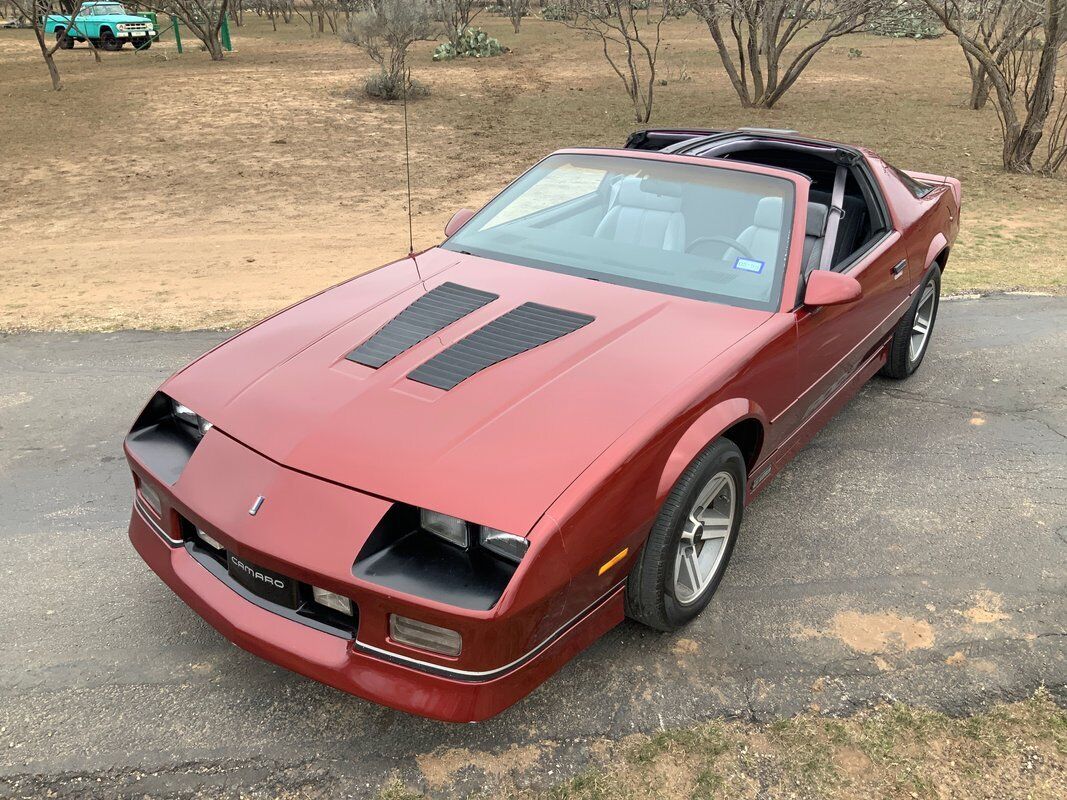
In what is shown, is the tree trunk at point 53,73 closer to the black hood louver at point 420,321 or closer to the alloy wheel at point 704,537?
the black hood louver at point 420,321

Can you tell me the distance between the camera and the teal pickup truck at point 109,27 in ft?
84.4

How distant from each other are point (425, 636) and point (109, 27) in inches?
1170

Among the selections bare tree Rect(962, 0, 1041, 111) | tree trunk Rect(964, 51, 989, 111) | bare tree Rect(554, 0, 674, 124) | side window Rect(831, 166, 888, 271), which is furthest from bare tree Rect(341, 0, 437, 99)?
side window Rect(831, 166, 888, 271)

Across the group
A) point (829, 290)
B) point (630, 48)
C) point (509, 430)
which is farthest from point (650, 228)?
point (630, 48)

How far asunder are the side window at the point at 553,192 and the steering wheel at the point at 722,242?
65 centimetres

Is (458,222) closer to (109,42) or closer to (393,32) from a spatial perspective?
(393,32)

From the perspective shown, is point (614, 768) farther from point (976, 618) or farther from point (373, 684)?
point (976, 618)

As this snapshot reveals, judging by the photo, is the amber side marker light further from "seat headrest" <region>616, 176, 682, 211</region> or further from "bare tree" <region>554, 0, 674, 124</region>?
"bare tree" <region>554, 0, 674, 124</region>

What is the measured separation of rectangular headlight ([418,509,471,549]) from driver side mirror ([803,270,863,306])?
1652 millimetres

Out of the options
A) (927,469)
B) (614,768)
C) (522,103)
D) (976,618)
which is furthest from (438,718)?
(522,103)

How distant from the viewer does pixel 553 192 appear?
3865 mm

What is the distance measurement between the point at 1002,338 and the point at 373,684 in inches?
199

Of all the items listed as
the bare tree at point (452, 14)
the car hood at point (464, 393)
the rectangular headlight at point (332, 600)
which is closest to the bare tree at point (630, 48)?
the bare tree at point (452, 14)

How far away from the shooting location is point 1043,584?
3.15 metres
